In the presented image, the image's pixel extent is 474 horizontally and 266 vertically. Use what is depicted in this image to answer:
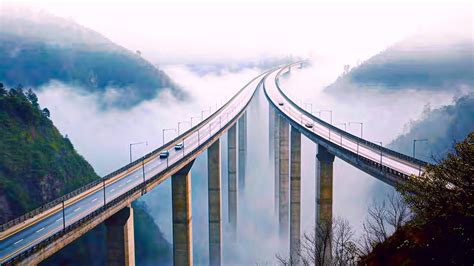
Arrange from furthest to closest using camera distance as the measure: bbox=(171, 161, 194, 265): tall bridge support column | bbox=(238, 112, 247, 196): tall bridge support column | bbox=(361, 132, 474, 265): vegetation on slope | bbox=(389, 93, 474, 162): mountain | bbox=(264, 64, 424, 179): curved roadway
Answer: bbox=(389, 93, 474, 162): mountain < bbox=(238, 112, 247, 196): tall bridge support column < bbox=(171, 161, 194, 265): tall bridge support column < bbox=(264, 64, 424, 179): curved roadway < bbox=(361, 132, 474, 265): vegetation on slope

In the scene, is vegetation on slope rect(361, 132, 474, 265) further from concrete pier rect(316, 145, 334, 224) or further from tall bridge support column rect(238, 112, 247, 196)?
tall bridge support column rect(238, 112, 247, 196)

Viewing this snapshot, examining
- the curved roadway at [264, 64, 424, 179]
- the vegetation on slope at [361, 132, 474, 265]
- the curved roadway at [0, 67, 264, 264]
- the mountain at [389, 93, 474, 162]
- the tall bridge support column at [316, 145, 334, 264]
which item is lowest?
Result: the mountain at [389, 93, 474, 162]

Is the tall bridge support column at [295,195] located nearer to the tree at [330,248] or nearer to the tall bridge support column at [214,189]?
the tree at [330,248]

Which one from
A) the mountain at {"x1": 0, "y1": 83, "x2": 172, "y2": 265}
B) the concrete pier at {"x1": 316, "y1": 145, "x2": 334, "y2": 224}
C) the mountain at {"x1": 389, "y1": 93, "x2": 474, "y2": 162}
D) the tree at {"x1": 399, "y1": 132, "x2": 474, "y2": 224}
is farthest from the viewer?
the mountain at {"x1": 389, "y1": 93, "x2": 474, "y2": 162}

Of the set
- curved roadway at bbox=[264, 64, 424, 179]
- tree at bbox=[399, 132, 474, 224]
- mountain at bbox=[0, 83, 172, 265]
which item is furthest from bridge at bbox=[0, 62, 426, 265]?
mountain at bbox=[0, 83, 172, 265]

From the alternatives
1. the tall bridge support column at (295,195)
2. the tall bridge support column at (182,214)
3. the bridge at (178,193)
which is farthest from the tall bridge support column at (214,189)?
the tall bridge support column at (182,214)

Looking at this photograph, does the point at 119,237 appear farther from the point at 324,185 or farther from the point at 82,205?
the point at 324,185
